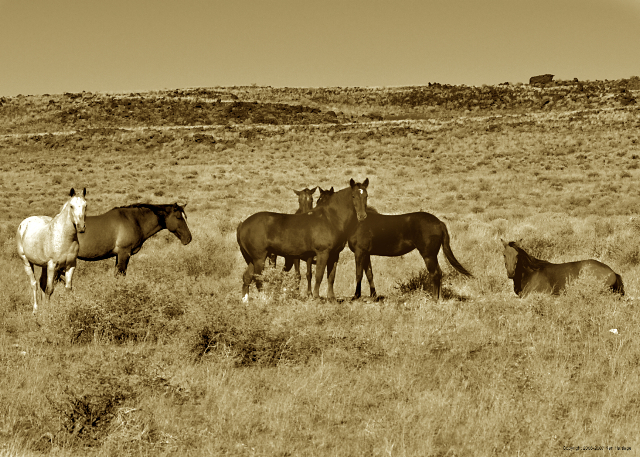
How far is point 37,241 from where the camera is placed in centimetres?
1017

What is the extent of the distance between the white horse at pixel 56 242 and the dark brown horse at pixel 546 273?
6546mm

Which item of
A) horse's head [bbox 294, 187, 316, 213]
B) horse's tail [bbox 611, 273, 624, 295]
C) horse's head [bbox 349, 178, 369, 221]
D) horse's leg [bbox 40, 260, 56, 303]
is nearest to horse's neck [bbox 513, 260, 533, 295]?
horse's tail [bbox 611, 273, 624, 295]

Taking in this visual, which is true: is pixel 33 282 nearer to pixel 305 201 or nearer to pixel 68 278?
pixel 68 278

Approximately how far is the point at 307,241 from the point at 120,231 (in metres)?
3.38

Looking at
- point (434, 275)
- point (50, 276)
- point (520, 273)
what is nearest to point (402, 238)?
point (434, 275)

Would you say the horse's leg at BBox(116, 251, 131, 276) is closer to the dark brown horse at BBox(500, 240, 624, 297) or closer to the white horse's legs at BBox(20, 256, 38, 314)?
the white horse's legs at BBox(20, 256, 38, 314)

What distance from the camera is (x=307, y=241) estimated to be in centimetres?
1059

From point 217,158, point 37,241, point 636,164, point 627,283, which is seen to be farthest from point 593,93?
point 37,241

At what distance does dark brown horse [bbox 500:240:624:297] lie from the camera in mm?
9766

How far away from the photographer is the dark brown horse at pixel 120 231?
11289mm

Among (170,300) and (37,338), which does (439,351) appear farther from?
(37,338)

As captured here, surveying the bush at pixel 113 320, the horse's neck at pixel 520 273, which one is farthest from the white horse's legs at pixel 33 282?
the horse's neck at pixel 520 273

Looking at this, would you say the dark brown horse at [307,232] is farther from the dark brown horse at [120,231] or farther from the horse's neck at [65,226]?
the horse's neck at [65,226]

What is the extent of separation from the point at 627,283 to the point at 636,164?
80.3 feet
